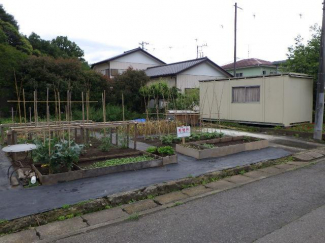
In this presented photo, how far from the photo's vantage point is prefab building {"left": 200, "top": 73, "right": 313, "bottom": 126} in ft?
37.4

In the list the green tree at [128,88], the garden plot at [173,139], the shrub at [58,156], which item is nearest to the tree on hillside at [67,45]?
the green tree at [128,88]

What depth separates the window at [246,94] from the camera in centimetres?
1242

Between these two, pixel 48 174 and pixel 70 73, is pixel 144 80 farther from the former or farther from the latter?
pixel 48 174

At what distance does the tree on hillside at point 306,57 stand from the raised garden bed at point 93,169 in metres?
10.5

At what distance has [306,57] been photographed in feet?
44.6

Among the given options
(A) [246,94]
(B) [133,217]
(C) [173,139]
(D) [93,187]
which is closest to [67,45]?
(A) [246,94]

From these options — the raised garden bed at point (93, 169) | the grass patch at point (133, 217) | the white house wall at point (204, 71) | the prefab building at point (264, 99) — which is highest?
the white house wall at point (204, 71)

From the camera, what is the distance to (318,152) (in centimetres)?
798

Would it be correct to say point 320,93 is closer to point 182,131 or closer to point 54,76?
point 182,131

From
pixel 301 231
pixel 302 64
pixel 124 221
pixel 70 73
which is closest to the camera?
pixel 301 231

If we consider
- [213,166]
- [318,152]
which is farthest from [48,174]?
[318,152]

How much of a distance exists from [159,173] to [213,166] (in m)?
1.40

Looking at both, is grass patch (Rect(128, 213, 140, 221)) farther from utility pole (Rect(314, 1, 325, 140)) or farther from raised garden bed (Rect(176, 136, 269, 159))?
utility pole (Rect(314, 1, 325, 140))

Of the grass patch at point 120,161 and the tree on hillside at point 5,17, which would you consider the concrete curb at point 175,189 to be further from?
the tree on hillside at point 5,17
